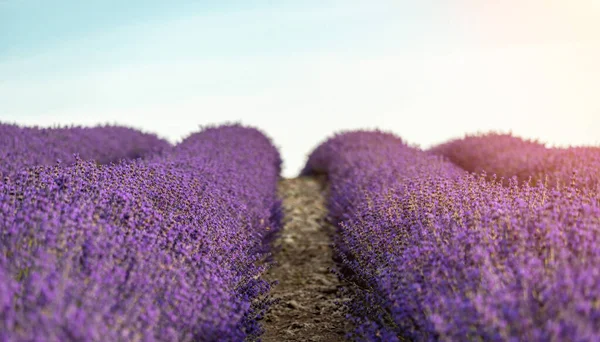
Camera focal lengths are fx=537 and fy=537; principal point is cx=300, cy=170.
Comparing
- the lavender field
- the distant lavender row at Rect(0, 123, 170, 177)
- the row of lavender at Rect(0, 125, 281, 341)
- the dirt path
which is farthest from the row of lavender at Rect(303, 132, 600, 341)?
the distant lavender row at Rect(0, 123, 170, 177)

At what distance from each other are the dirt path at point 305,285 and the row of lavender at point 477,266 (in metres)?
0.57

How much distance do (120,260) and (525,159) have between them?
19.8ft

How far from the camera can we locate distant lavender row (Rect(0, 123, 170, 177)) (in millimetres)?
6551

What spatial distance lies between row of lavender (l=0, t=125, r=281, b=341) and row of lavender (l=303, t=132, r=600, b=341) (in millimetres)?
838

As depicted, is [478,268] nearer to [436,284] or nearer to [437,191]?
[436,284]

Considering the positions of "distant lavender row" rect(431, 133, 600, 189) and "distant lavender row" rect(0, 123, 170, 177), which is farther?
→ "distant lavender row" rect(0, 123, 170, 177)

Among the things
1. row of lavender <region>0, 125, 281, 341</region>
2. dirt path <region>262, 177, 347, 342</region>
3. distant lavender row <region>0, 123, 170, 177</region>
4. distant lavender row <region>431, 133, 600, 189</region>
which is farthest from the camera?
distant lavender row <region>0, 123, 170, 177</region>

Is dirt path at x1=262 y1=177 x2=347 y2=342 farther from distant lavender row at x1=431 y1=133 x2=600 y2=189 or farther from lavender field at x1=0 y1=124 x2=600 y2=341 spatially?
distant lavender row at x1=431 y1=133 x2=600 y2=189

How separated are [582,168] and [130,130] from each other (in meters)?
9.86

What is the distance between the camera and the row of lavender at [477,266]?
6.77 feet

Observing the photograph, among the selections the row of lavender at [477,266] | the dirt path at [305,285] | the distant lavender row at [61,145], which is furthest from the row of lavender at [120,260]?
the distant lavender row at [61,145]

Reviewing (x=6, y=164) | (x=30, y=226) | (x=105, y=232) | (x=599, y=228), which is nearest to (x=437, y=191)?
(x=599, y=228)

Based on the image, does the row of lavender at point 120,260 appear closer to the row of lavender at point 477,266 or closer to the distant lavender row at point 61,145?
the row of lavender at point 477,266

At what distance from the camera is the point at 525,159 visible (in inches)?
283
